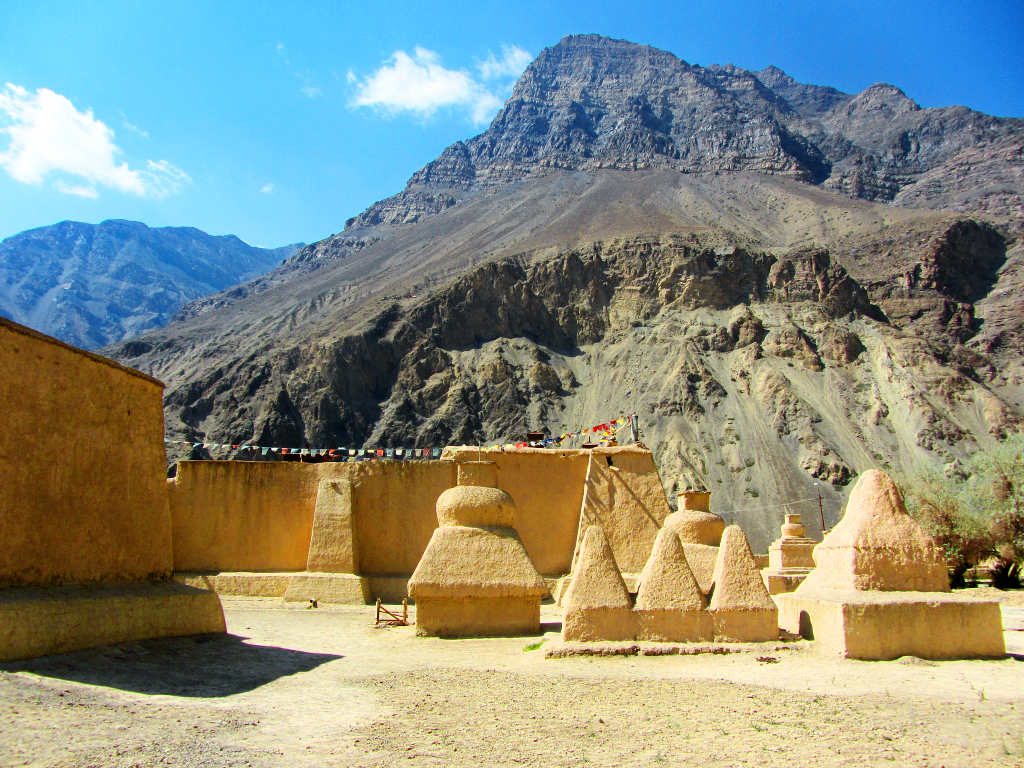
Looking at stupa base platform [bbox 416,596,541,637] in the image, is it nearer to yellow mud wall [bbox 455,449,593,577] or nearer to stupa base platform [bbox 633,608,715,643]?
stupa base platform [bbox 633,608,715,643]

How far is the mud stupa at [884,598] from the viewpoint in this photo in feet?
32.9

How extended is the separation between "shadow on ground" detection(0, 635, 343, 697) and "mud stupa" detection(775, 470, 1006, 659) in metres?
6.97

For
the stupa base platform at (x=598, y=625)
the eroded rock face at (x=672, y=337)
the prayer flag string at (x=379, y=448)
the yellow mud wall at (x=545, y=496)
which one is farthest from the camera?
the eroded rock face at (x=672, y=337)

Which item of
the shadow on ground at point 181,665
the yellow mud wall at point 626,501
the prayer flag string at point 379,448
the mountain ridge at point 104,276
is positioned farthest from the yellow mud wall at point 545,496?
the mountain ridge at point 104,276

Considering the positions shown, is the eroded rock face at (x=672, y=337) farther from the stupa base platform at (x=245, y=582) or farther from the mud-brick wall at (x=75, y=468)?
the mud-brick wall at (x=75, y=468)

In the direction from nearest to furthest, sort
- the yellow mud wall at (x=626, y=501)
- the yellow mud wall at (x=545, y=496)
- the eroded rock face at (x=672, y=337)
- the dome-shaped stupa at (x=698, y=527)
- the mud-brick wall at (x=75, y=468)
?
the mud-brick wall at (x=75, y=468) < the dome-shaped stupa at (x=698, y=527) < the yellow mud wall at (x=626, y=501) < the yellow mud wall at (x=545, y=496) < the eroded rock face at (x=672, y=337)

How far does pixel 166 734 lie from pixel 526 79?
145 m

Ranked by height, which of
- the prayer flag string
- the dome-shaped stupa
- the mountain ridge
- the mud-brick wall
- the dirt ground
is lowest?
the dirt ground

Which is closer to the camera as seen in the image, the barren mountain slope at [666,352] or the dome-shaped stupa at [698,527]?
the dome-shaped stupa at [698,527]

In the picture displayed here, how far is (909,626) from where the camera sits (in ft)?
33.0

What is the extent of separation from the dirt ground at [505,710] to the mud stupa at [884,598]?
1.06 ft

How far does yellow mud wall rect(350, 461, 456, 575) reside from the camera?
19.6 metres

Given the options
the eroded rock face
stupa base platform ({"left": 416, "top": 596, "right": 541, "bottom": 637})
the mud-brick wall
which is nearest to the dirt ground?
the mud-brick wall

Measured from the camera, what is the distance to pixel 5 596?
8.13m
